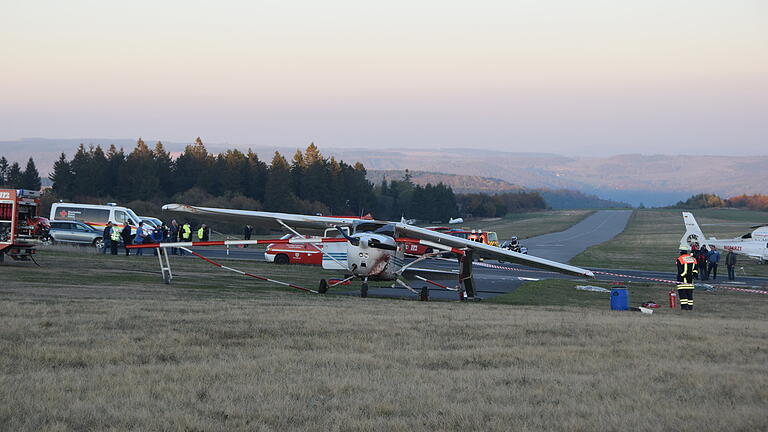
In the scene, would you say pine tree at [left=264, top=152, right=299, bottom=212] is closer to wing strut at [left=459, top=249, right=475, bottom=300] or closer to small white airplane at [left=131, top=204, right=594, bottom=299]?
small white airplane at [left=131, top=204, right=594, bottom=299]

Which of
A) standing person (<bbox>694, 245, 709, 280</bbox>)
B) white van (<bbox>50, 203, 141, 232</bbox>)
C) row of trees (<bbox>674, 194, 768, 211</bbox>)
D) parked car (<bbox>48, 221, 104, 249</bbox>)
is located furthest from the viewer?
row of trees (<bbox>674, 194, 768, 211</bbox>)

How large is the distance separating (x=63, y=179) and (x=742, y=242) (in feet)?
264

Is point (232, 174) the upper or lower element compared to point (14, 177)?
upper

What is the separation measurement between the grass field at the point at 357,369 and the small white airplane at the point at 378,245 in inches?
202

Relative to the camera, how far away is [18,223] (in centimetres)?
2745

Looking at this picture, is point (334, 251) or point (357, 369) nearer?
point (357, 369)

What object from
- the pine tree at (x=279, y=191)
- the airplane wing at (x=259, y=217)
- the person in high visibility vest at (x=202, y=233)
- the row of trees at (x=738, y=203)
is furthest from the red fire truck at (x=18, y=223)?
the row of trees at (x=738, y=203)

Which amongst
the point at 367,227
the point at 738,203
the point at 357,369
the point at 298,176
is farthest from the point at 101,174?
the point at 738,203

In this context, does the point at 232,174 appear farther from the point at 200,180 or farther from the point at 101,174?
the point at 101,174

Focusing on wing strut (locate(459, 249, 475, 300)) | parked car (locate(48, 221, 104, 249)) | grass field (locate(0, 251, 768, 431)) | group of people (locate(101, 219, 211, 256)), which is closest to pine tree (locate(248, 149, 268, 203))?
group of people (locate(101, 219, 211, 256))

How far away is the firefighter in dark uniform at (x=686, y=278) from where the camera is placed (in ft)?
74.3

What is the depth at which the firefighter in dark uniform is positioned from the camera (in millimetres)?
22641

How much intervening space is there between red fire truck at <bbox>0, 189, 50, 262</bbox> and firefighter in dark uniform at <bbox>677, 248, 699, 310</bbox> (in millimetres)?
20423

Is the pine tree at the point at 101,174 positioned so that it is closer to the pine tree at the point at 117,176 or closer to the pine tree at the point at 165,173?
the pine tree at the point at 117,176
